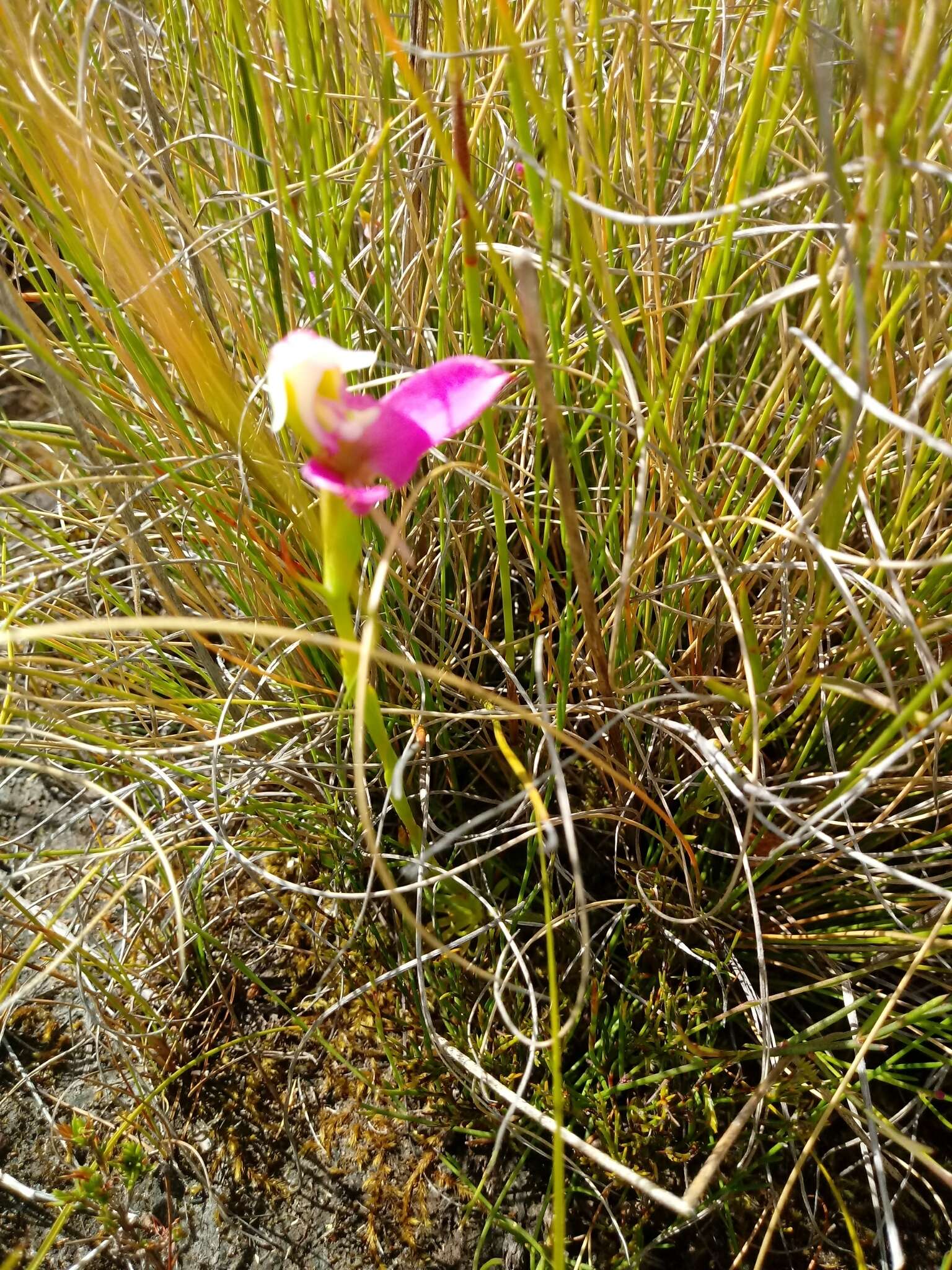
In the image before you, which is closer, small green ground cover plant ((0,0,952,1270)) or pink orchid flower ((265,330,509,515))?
pink orchid flower ((265,330,509,515))

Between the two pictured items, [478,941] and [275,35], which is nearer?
[275,35]

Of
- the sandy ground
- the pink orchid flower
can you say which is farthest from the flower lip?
the sandy ground

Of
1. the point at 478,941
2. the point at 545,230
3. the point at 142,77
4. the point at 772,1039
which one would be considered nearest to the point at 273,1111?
the point at 478,941

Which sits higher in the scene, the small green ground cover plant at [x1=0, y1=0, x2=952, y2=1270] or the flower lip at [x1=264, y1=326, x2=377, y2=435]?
the flower lip at [x1=264, y1=326, x2=377, y2=435]

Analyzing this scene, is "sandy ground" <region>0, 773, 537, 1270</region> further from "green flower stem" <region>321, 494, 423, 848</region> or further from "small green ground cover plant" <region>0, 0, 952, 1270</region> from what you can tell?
"green flower stem" <region>321, 494, 423, 848</region>

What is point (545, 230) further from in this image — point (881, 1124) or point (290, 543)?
point (881, 1124)

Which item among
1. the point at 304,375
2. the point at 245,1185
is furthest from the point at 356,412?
the point at 245,1185
